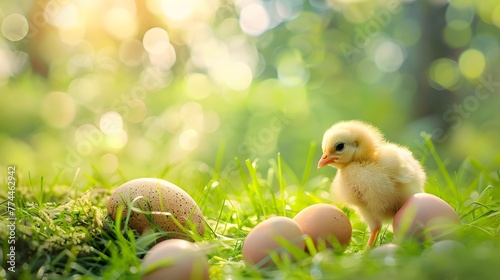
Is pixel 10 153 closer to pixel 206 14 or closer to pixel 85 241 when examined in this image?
pixel 206 14

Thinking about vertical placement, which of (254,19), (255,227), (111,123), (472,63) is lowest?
(111,123)

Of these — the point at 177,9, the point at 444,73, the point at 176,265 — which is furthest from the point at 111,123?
the point at 176,265

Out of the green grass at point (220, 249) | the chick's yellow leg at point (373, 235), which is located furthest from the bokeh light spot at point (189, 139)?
the chick's yellow leg at point (373, 235)

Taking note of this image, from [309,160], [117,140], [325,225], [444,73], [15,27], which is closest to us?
[325,225]

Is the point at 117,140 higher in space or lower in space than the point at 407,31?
lower

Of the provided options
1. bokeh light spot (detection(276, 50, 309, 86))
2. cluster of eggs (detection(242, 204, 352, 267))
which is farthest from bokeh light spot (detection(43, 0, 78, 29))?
cluster of eggs (detection(242, 204, 352, 267))

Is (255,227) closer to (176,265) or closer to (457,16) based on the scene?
(176,265)

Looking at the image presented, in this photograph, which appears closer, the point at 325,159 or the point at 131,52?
the point at 325,159
